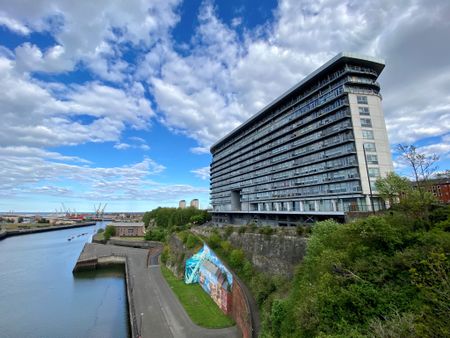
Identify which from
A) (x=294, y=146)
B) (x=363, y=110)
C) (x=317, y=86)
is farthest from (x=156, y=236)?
(x=363, y=110)

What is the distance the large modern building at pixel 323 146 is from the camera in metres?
49.5

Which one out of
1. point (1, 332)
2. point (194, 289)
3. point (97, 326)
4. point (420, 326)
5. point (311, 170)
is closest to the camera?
point (420, 326)

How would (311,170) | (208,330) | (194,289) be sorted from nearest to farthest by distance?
1. (208,330)
2. (194,289)
3. (311,170)

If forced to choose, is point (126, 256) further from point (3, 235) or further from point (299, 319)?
point (3, 235)

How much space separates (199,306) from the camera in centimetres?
3538

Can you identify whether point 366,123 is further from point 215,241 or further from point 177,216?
point 177,216

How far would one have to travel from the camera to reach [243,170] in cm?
9719

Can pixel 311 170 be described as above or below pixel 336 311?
above

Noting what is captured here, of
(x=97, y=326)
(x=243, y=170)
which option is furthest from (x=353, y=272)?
(x=243, y=170)

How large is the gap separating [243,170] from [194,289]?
59.5 metres

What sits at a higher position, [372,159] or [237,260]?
[372,159]

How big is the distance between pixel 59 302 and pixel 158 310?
23263mm

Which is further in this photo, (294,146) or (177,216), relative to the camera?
(177,216)

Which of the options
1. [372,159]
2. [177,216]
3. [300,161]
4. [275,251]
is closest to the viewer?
[275,251]
